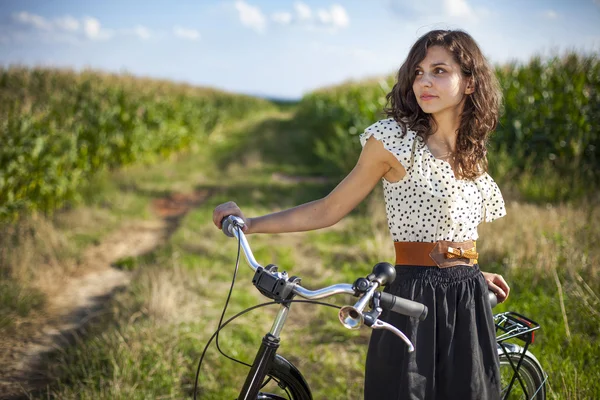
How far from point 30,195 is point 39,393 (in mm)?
3948

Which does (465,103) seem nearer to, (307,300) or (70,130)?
(307,300)

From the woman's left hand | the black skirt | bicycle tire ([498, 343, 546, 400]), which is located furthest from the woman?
bicycle tire ([498, 343, 546, 400])

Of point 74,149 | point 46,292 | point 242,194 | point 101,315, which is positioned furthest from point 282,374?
point 242,194

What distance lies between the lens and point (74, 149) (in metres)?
7.27

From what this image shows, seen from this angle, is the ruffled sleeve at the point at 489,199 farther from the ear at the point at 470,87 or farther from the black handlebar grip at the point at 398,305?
the black handlebar grip at the point at 398,305

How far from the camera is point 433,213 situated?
187 centimetres

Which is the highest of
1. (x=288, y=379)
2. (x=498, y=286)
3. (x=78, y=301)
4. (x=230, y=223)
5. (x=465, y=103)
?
(x=465, y=103)

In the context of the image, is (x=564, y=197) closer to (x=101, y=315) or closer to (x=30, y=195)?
(x=101, y=315)

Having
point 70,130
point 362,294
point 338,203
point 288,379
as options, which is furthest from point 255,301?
point 70,130

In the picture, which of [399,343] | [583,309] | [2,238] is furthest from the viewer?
[2,238]

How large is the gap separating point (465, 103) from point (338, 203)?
0.66 m

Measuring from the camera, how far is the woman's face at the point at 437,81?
1893mm

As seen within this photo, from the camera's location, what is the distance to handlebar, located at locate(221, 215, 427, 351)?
1.27 meters

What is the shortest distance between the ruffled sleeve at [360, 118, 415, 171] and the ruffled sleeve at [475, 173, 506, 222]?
14.2 inches
